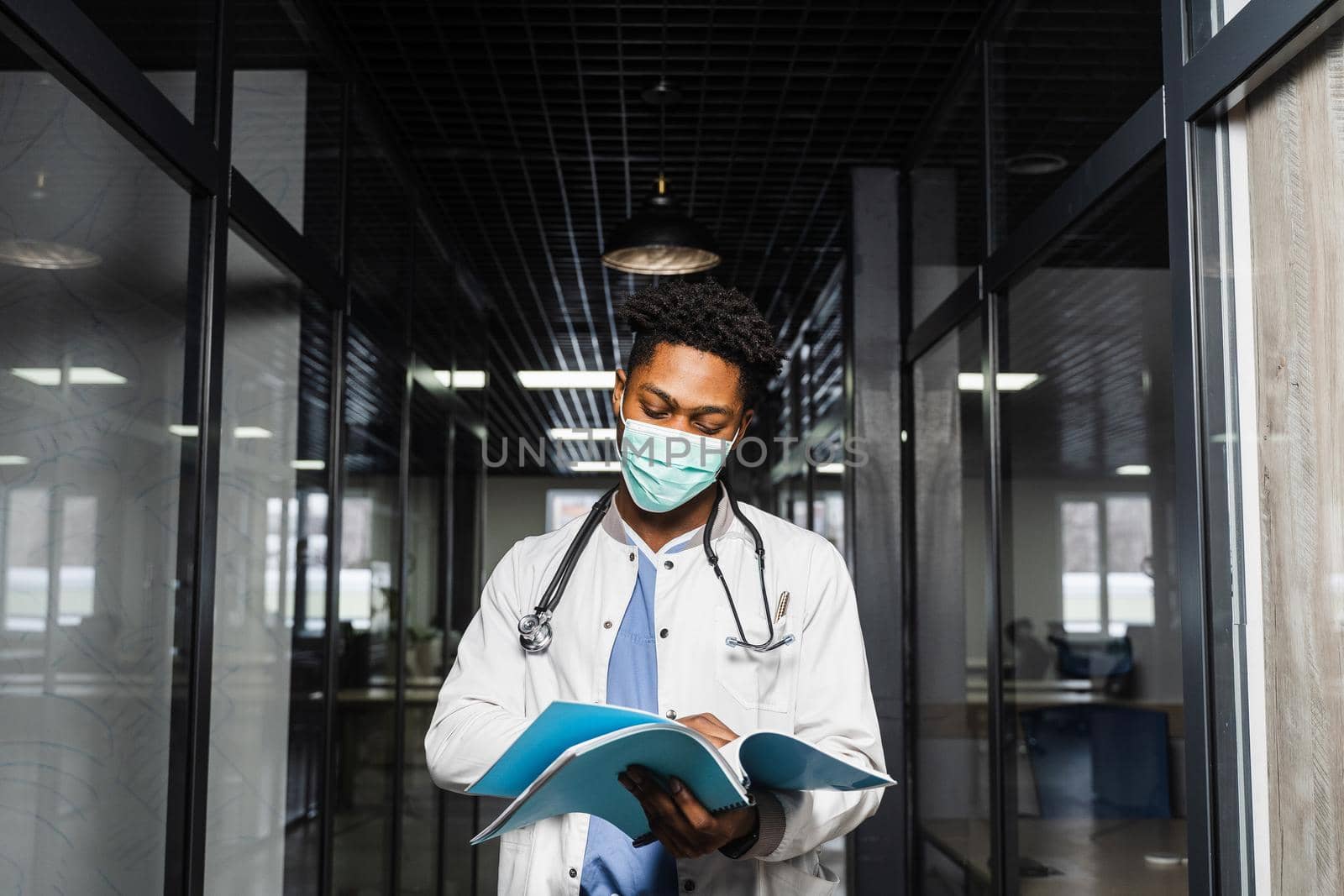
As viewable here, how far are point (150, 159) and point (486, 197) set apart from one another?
115 inches

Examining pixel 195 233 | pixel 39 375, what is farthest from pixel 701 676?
pixel 195 233

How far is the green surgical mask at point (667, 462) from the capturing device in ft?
5.34

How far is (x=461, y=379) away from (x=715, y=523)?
3.38m

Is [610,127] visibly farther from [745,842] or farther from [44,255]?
[745,842]

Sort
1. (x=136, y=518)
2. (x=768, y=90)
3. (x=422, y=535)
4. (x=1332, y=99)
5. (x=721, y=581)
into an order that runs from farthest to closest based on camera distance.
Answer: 1. (x=422, y=535)
2. (x=768, y=90)
3. (x=136, y=518)
4. (x=721, y=581)
5. (x=1332, y=99)

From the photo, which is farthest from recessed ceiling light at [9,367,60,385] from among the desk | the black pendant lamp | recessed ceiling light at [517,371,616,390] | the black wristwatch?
recessed ceiling light at [517,371,616,390]

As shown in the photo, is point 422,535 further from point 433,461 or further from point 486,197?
point 486,197

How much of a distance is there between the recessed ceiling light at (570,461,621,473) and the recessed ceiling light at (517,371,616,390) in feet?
1.02

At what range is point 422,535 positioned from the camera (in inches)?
177

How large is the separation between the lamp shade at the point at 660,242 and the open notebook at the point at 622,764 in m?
2.95

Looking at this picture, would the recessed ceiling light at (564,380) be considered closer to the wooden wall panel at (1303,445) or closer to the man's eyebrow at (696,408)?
the man's eyebrow at (696,408)

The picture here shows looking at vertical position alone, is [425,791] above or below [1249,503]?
below

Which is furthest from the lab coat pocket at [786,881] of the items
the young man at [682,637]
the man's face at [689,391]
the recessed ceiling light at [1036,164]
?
the recessed ceiling light at [1036,164]

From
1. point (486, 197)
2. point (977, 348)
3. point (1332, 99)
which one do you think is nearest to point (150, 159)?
point (1332, 99)
